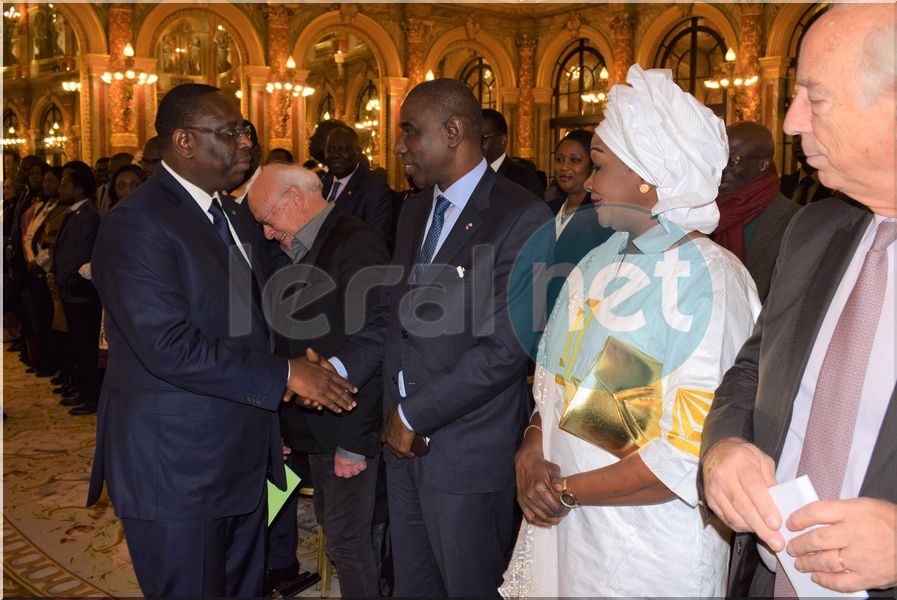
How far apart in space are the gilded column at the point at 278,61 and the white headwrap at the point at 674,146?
13846mm

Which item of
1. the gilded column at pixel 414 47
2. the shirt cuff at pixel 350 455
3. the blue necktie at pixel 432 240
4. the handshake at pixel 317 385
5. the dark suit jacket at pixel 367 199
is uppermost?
the gilded column at pixel 414 47

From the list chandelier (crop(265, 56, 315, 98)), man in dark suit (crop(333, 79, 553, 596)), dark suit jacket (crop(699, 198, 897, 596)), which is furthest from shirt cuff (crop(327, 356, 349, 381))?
chandelier (crop(265, 56, 315, 98))

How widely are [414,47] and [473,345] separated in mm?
15285

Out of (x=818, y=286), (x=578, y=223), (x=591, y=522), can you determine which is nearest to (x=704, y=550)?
(x=591, y=522)

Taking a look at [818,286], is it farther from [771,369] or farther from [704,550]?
[704,550]

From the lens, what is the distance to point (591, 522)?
5.77ft

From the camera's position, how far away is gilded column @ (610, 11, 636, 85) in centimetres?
1588

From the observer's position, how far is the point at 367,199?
5.57m

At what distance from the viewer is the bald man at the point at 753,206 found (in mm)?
3139

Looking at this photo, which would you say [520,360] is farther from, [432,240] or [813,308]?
[813,308]

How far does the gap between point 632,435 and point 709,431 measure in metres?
0.34

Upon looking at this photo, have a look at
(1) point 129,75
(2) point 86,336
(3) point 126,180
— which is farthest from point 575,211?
(1) point 129,75

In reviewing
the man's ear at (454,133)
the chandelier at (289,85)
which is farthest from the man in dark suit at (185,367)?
the chandelier at (289,85)

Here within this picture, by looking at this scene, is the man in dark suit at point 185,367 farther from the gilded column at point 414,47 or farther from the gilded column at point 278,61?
the gilded column at point 414,47
